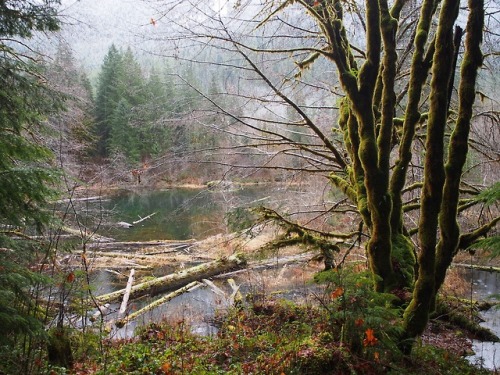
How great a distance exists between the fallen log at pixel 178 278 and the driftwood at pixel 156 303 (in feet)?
1.17

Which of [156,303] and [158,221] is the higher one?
[158,221]

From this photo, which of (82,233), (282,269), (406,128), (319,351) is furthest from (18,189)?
(282,269)

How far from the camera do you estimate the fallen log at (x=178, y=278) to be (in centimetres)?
1022

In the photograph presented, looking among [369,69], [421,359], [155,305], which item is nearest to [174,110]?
[369,69]

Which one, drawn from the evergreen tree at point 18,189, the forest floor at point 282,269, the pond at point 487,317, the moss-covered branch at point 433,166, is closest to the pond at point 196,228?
the pond at point 487,317

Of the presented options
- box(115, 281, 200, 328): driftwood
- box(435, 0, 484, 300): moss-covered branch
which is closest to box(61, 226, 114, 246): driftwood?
box(115, 281, 200, 328): driftwood

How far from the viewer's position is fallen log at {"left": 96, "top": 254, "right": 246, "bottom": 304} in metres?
10.2

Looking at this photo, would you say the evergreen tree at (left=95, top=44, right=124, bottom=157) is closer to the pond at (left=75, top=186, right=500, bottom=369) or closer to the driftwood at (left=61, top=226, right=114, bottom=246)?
the pond at (left=75, top=186, right=500, bottom=369)

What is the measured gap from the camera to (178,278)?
1139 centimetres

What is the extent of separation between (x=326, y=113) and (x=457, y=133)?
3.65m

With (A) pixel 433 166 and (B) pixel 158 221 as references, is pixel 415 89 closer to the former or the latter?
(A) pixel 433 166

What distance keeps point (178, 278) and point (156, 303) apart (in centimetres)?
189

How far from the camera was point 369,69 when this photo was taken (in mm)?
4047

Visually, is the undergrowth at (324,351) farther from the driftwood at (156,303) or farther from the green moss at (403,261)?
the driftwood at (156,303)
